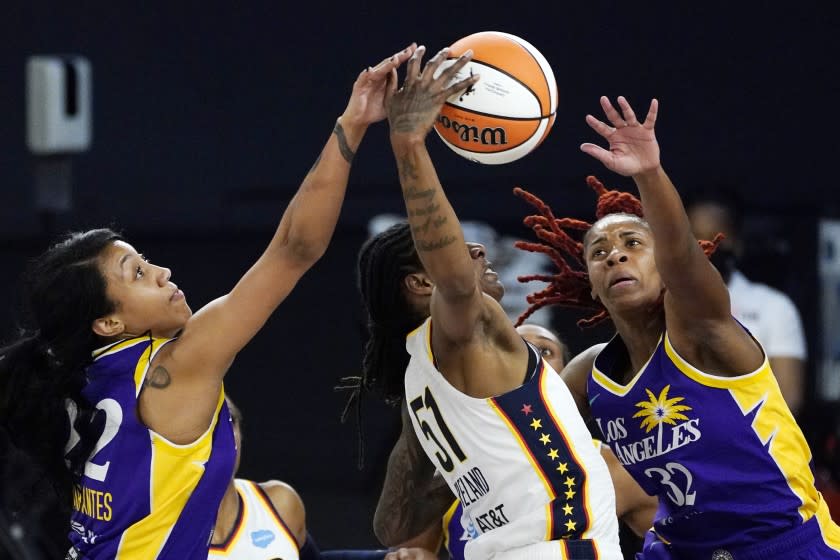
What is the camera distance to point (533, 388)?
321 centimetres

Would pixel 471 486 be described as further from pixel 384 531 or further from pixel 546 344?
pixel 546 344

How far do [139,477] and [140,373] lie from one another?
249 mm

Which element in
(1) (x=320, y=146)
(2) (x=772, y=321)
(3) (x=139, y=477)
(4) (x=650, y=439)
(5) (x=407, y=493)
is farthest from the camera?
(1) (x=320, y=146)

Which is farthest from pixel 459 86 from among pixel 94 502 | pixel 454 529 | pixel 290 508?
pixel 290 508

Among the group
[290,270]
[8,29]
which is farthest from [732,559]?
[8,29]

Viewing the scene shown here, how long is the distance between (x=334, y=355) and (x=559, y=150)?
202 cm

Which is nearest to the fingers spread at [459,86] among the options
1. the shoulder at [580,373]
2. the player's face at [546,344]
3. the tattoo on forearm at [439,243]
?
the tattoo on forearm at [439,243]

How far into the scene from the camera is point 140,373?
3109 millimetres

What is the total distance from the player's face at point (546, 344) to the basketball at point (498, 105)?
1.08 meters

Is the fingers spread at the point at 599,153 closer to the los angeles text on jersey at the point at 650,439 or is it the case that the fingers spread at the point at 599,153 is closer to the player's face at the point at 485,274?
the player's face at the point at 485,274

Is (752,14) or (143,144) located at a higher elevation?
(752,14)

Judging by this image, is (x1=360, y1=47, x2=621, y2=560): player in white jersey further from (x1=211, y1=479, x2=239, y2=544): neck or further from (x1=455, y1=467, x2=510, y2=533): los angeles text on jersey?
(x1=211, y1=479, x2=239, y2=544): neck

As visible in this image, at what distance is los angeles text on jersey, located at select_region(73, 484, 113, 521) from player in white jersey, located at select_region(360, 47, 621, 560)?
0.82m

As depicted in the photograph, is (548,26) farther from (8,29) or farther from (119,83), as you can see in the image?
(8,29)
